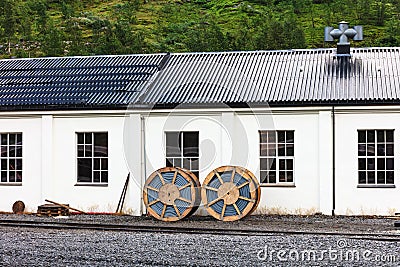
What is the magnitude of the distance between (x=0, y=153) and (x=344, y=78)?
10.6 metres

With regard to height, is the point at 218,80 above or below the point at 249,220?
above

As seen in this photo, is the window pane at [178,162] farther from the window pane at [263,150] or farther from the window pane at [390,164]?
the window pane at [390,164]

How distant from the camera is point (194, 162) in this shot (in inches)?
928

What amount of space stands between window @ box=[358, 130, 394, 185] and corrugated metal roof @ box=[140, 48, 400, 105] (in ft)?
3.44

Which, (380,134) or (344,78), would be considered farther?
(344,78)

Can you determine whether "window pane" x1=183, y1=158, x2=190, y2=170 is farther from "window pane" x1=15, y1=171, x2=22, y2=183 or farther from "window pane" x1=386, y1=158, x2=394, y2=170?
"window pane" x1=386, y1=158, x2=394, y2=170

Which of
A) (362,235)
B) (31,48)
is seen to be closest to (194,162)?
(362,235)

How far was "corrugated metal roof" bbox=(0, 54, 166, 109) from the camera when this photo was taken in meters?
24.6

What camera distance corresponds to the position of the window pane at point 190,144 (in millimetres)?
23562

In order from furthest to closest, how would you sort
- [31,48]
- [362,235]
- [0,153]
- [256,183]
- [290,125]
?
[31,48]
[0,153]
[290,125]
[256,183]
[362,235]

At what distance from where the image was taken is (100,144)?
24188 millimetres

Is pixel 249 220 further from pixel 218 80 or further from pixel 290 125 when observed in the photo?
pixel 218 80

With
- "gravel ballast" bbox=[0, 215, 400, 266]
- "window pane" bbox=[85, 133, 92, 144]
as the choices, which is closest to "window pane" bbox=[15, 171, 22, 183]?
"window pane" bbox=[85, 133, 92, 144]

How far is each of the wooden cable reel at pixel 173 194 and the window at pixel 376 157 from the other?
4608 mm
